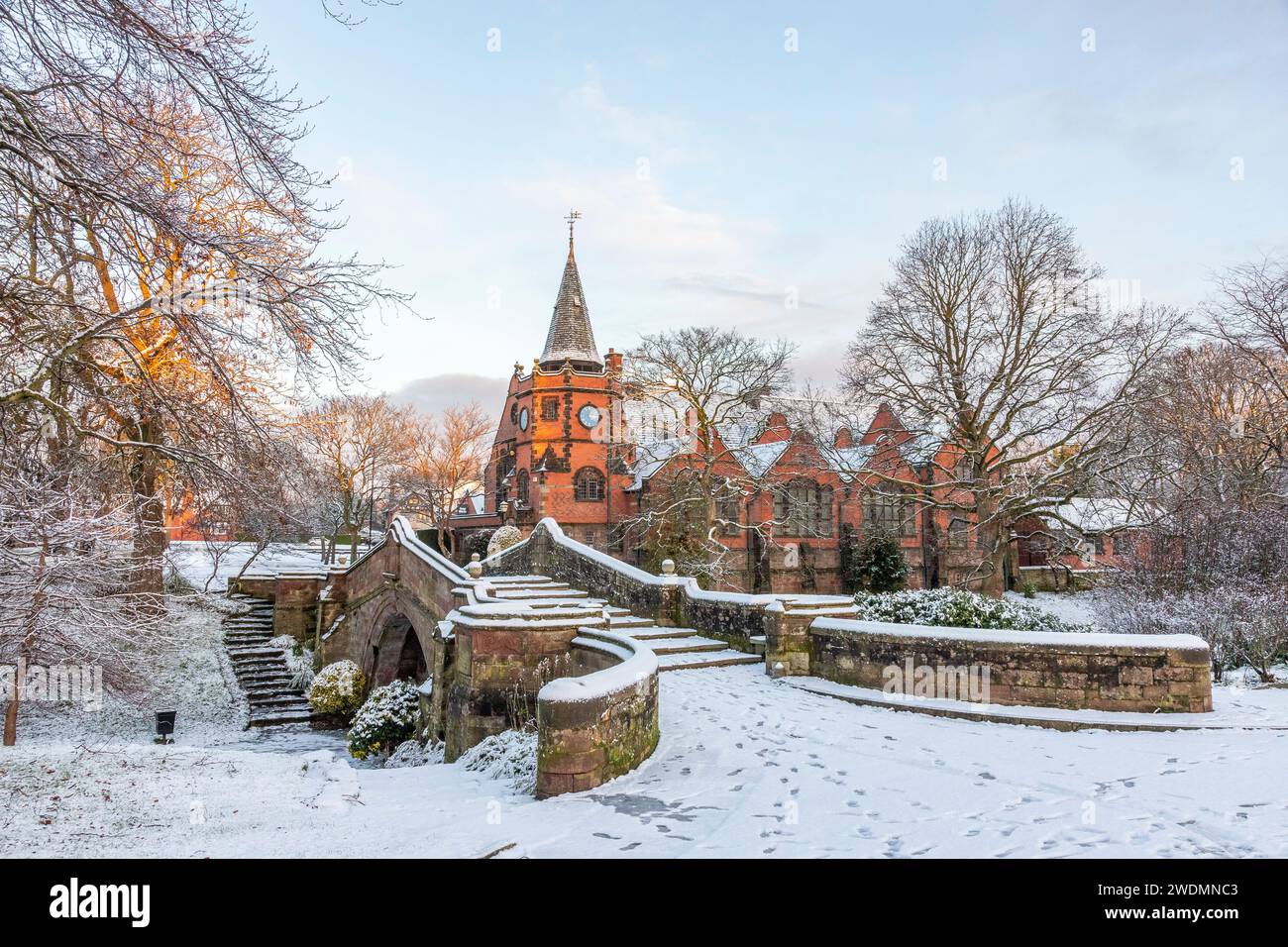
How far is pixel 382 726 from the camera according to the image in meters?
14.7

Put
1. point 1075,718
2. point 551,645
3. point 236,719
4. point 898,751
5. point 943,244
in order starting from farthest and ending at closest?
point 943,244 < point 236,719 < point 551,645 < point 1075,718 < point 898,751

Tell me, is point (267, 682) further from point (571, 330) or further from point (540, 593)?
point (571, 330)

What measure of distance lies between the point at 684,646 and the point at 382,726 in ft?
24.0

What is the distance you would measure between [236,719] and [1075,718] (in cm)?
1751

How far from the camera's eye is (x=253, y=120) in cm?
474

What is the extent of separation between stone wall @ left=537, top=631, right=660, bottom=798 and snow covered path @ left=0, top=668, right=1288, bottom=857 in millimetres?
195

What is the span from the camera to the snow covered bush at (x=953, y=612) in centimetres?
1116

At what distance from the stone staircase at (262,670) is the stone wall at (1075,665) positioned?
16.1 meters

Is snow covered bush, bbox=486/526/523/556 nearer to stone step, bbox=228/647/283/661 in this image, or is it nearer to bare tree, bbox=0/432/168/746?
stone step, bbox=228/647/283/661
